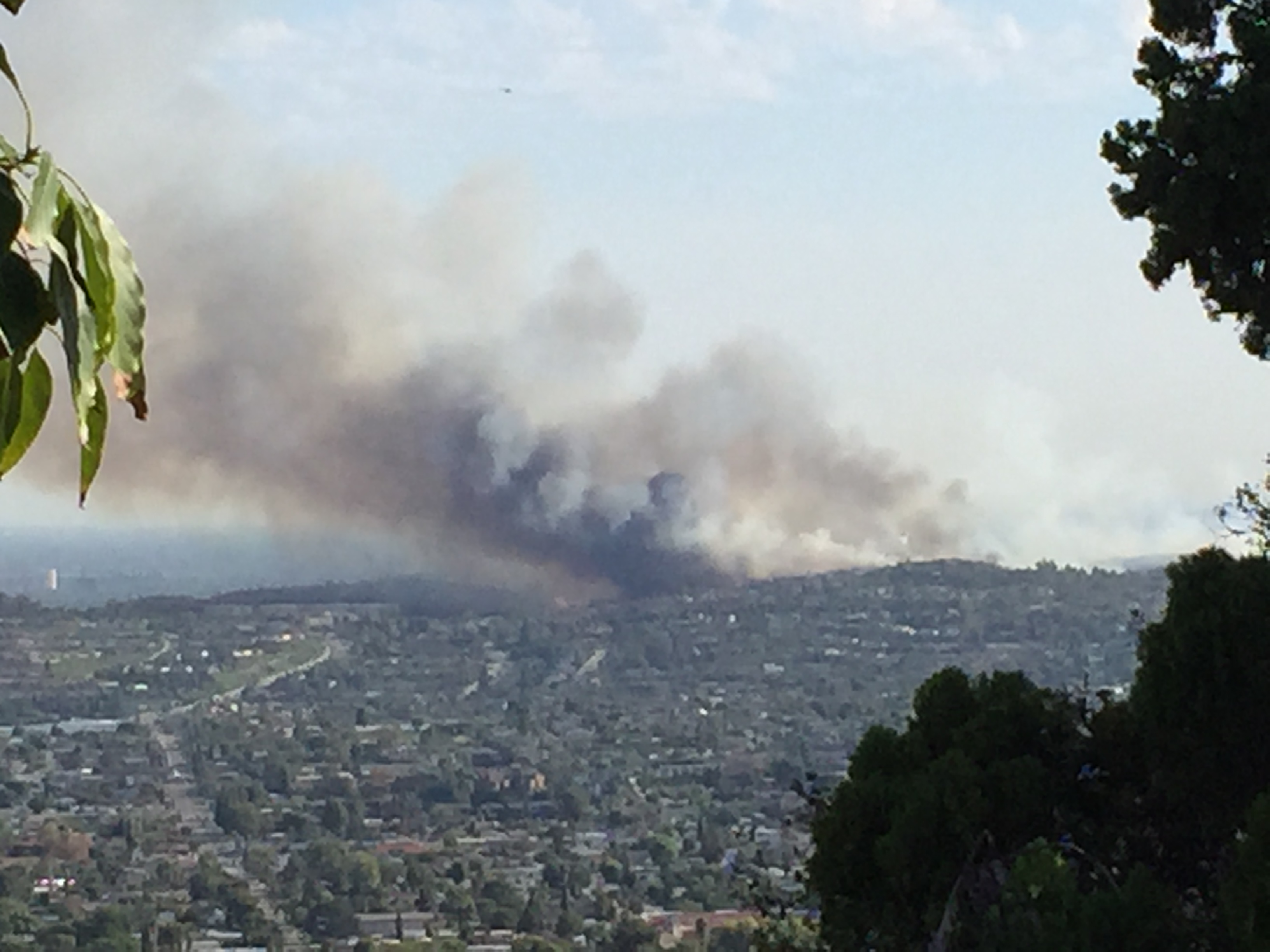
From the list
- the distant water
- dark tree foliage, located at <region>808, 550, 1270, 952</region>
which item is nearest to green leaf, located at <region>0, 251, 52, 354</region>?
dark tree foliage, located at <region>808, 550, 1270, 952</region>

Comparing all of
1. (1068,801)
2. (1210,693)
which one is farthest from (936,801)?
(1210,693)

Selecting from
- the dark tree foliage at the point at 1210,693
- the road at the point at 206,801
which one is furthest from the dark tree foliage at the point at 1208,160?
the road at the point at 206,801

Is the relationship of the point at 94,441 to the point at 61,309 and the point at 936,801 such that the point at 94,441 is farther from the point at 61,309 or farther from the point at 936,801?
the point at 936,801

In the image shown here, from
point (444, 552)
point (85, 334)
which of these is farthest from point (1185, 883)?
point (444, 552)

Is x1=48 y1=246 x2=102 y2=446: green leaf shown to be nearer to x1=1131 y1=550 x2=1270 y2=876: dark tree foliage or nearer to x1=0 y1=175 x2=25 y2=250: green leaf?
x1=0 y1=175 x2=25 y2=250: green leaf

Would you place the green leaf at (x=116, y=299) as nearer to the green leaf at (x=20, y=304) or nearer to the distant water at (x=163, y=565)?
the green leaf at (x=20, y=304)
